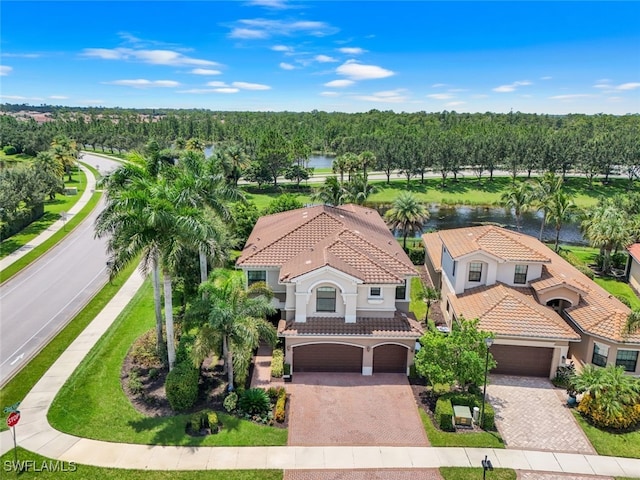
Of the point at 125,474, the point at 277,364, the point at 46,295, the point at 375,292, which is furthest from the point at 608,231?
the point at 46,295

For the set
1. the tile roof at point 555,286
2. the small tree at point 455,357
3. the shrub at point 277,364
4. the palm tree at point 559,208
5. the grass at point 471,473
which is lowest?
the grass at point 471,473

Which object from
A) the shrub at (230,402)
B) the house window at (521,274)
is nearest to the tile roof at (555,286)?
the house window at (521,274)

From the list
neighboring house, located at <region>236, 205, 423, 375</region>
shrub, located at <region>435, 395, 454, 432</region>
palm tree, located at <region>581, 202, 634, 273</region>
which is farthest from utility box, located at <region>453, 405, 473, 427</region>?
palm tree, located at <region>581, 202, 634, 273</region>

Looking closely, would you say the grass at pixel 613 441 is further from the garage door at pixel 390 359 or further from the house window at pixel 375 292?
the house window at pixel 375 292

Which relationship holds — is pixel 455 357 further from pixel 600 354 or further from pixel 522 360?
pixel 600 354

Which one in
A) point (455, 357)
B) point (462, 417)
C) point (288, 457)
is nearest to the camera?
point (288, 457)

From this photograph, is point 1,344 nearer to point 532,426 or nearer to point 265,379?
point 265,379

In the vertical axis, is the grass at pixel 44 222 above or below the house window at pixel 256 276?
below

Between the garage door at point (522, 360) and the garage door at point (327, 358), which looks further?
the garage door at point (522, 360)
